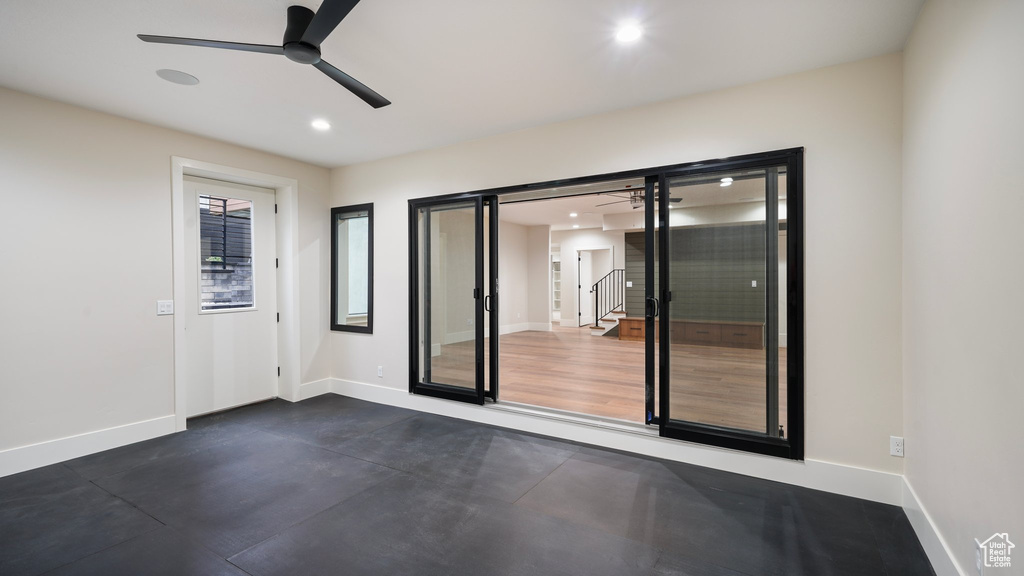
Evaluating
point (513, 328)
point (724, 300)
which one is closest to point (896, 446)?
point (724, 300)

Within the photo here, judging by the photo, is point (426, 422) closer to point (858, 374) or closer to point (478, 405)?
point (478, 405)

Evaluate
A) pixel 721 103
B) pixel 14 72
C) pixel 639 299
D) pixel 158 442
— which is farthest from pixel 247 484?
pixel 639 299

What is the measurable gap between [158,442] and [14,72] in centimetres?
283

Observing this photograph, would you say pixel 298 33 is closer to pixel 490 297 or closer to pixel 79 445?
pixel 490 297

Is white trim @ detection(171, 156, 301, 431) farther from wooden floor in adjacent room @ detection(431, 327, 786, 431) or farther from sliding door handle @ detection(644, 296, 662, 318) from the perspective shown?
sliding door handle @ detection(644, 296, 662, 318)

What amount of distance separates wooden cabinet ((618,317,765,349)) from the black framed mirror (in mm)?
3242

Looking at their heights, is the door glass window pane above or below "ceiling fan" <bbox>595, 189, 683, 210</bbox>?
below

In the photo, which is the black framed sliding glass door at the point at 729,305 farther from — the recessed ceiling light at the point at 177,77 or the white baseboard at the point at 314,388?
the white baseboard at the point at 314,388

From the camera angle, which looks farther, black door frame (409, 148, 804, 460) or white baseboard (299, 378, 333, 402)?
white baseboard (299, 378, 333, 402)

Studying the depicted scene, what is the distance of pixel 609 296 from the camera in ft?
40.5

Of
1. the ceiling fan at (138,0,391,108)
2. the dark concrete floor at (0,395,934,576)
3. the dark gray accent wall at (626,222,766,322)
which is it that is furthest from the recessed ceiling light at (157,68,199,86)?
the dark gray accent wall at (626,222,766,322)

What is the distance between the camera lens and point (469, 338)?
170 inches

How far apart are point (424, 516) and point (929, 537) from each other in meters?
2.52

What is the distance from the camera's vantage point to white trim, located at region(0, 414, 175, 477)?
3.06m
